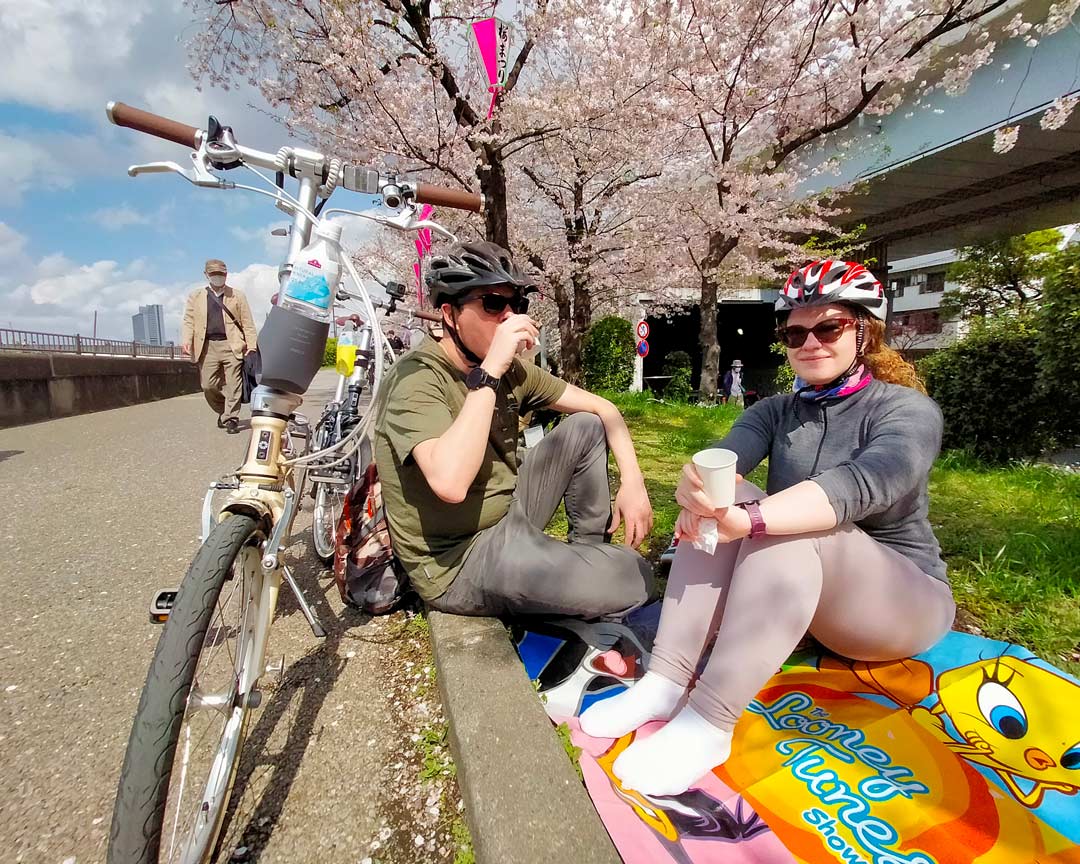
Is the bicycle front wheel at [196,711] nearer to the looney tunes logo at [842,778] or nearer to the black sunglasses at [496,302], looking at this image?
the black sunglasses at [496,302]

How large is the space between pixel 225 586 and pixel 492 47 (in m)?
6.29

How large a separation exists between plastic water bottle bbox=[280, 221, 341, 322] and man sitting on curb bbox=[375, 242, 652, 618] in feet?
1.18

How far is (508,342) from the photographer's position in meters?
1.69

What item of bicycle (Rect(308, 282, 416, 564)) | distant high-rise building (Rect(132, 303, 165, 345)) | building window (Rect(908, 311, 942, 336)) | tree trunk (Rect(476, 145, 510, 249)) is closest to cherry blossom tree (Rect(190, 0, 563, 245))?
tree trunk (Rect(476, 145, 510, 249))

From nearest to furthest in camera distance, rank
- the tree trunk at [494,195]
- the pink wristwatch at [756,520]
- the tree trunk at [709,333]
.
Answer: the pink wristwatch at [756,520] < the tree trunk at [494,195] < the tree trunk at [709,333]

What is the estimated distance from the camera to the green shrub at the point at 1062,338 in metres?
4.49

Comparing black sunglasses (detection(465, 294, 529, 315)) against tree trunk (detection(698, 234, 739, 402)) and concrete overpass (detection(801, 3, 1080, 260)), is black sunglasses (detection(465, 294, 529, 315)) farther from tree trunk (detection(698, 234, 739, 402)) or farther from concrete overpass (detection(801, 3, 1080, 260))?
concrete overpass (detection(801, 3, 1080, 260))

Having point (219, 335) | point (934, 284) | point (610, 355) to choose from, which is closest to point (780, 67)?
point (610, 355)

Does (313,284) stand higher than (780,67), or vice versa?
(780,67)

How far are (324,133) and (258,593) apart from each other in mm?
8292

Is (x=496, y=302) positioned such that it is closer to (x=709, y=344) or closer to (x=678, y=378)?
(x=709, y=344)

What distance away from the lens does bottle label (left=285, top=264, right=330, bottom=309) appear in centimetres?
144

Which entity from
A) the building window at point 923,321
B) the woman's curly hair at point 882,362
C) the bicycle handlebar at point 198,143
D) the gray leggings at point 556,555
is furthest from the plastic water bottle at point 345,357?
the building window at point 923,321

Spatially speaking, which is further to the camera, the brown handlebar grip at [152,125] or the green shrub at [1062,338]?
the green shrub at [1062,338]
